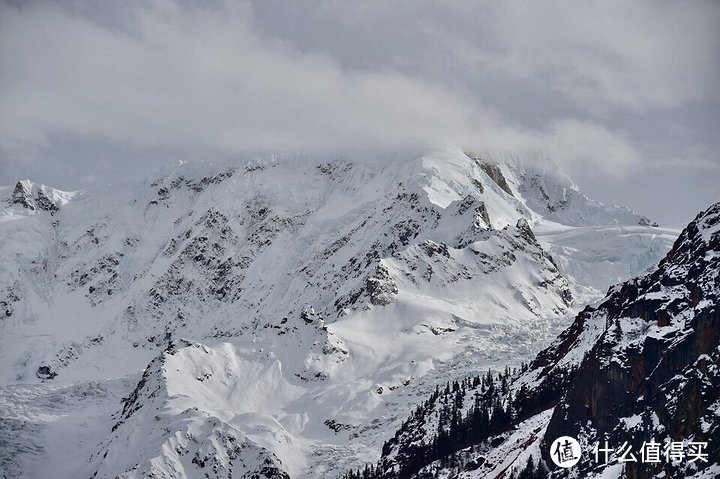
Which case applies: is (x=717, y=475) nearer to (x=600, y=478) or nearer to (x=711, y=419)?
(x=711, y=419)

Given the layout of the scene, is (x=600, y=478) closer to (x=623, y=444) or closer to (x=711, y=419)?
(x=623, y=444)

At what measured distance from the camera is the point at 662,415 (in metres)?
194

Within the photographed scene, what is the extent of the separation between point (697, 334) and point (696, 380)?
919 cm

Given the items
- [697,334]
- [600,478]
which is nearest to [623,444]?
[600,478]

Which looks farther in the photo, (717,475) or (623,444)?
(623,444)

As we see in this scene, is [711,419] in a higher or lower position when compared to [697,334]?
lower

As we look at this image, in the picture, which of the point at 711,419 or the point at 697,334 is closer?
the point at 711,419

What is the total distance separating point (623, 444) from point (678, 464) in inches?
550

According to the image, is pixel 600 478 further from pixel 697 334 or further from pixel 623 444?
pixel 697 334

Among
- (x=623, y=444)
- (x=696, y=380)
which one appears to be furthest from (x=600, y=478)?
(x=696, y=380)

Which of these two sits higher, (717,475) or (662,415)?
(662,415)

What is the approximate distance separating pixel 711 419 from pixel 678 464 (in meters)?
7.25

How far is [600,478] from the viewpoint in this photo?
197625mm

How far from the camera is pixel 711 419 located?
607 feet
